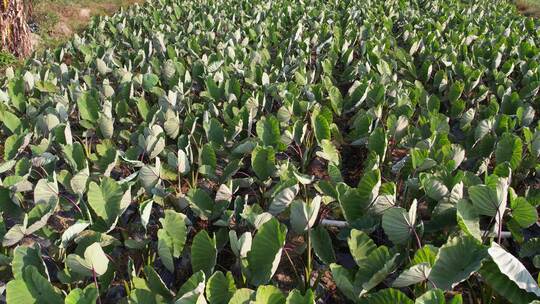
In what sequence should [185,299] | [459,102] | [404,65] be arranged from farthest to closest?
[404,65] → [459,102] → [185,299]

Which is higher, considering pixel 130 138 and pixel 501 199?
pixel 501 199

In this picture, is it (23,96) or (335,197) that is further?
(23,96)

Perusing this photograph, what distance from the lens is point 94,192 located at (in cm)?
254

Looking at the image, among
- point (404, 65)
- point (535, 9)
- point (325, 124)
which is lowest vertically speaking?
point (535, 9)

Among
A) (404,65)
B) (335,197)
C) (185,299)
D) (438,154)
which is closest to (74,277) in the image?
(185,299)

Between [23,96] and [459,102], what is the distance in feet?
11.0

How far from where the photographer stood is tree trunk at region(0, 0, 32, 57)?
5895mm

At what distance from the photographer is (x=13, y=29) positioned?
6.11 m

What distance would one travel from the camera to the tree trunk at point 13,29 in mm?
5895

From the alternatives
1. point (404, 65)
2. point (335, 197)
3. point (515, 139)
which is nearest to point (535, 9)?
point (404, 65)

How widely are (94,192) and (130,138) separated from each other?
94 cm

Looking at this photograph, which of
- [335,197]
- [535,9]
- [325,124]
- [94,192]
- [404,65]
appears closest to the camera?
[94,192]

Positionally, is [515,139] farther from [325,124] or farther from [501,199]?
[325,124]

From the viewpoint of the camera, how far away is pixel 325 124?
330cm
